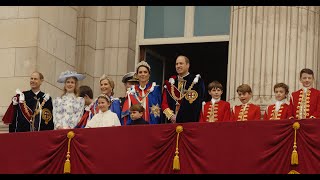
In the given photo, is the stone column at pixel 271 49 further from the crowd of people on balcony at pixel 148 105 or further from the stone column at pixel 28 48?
the stone column at pixel 28 48

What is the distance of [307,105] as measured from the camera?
2542 centimetres

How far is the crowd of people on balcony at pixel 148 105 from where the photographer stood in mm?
25641

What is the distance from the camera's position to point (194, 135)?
24734 millimetres

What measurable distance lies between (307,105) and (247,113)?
1140 mm

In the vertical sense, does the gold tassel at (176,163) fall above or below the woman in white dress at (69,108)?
below

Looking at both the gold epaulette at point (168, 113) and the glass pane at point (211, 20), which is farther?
the glass pane at point (211, 20)

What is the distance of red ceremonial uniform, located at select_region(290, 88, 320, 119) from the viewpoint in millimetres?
25406

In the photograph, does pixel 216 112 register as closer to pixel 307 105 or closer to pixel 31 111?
pixel 307 105

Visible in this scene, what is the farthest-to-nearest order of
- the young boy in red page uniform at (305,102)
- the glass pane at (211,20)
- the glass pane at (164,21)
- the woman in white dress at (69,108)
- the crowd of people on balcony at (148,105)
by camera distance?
the glass pane at (164,21), the glass pane at (211,20), the woman in white dress at (69,108), the crowd of people on balcony at (148,105), the young boy in red page uniform at (305,102)

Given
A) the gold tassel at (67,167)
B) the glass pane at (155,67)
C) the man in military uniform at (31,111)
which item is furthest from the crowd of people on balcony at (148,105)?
the glass pane at (155,67)

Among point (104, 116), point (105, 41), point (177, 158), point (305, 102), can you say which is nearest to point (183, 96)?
point (104, 116)

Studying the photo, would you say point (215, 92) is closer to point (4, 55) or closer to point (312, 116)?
point (312, 116)
